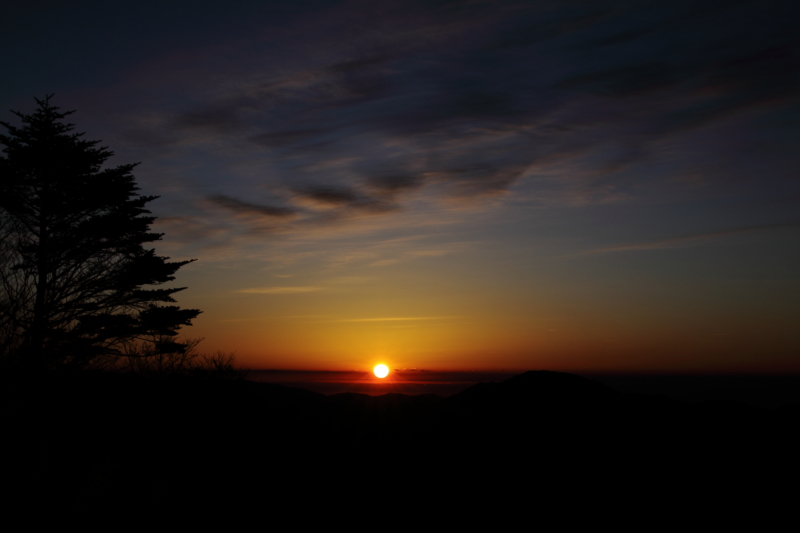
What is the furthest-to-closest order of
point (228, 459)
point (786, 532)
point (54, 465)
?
point (228, 459), point (54, 465), point (786, 532)

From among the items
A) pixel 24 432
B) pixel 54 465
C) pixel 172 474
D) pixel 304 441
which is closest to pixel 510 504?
pixel 304 441

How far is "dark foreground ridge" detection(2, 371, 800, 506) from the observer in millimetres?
14812

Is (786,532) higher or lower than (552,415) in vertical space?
lower

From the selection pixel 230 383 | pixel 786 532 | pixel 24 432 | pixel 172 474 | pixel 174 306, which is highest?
pixel 174 306

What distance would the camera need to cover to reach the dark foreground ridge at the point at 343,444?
14812mm

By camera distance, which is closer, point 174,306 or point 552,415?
point 552,415

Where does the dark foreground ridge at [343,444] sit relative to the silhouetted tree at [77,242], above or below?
below

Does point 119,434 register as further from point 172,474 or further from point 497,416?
point 497,416

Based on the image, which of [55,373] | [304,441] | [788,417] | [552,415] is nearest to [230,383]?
[304,441]

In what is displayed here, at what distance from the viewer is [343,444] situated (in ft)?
55.6

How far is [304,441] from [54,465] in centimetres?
662

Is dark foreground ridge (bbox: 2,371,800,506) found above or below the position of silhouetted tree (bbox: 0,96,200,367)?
below

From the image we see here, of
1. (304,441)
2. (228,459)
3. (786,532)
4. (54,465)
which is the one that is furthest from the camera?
(304,441)

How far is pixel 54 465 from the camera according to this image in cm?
1465
